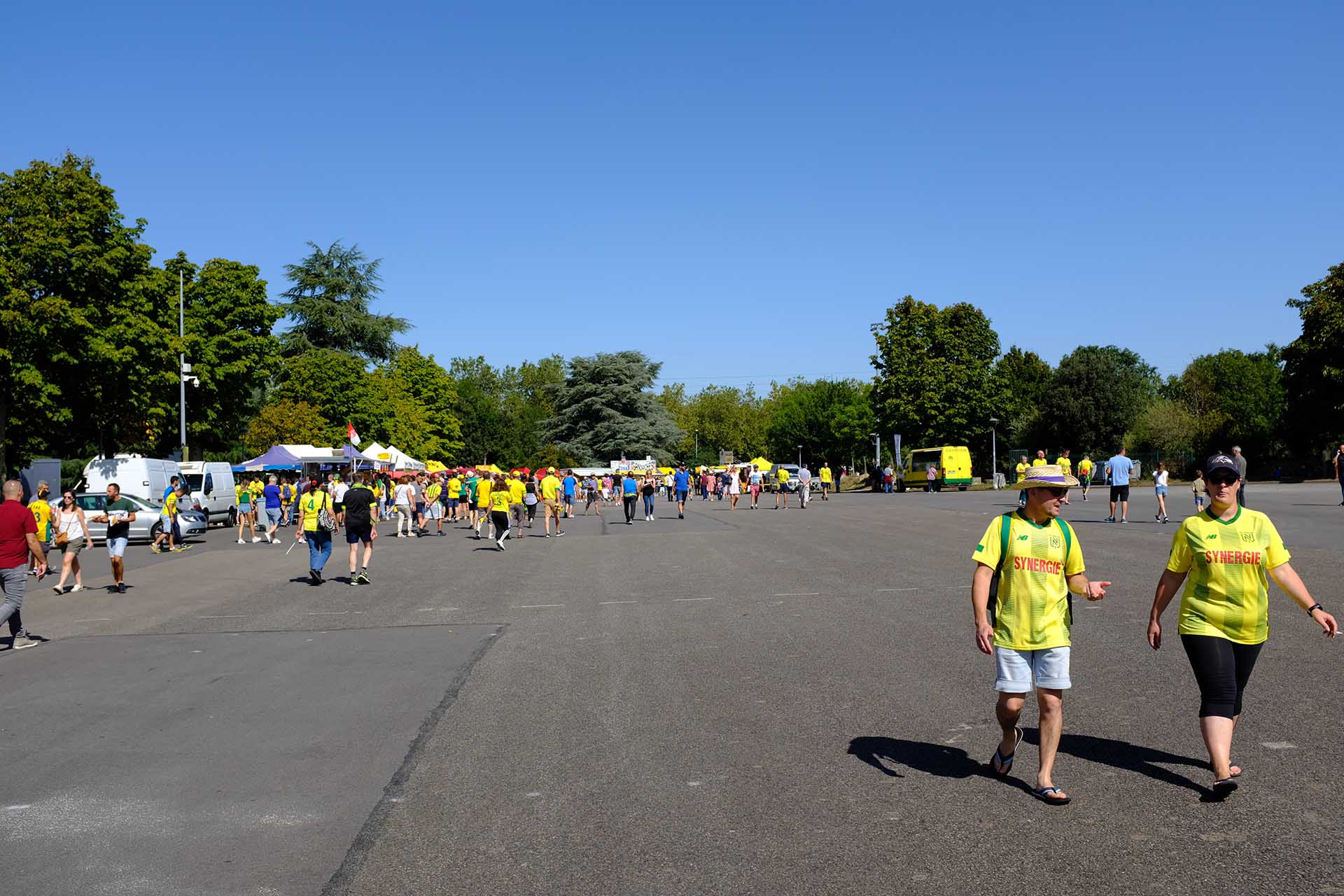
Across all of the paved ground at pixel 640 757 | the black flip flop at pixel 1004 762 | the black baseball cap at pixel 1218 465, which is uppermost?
the black baseball cap at pixel 1218 465

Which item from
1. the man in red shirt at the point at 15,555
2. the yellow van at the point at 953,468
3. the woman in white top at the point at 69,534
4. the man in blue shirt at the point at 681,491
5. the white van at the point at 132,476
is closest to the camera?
the man in red shirt at the point at 15,555

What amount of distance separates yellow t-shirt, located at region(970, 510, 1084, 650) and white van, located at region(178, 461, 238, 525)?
113 feet

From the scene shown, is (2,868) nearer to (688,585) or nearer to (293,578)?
(688,585)

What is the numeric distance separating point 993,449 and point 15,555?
69.4 meters

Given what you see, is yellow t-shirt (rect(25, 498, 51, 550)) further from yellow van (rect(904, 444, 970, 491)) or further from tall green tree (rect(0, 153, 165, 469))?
yellow van (rect(904, 444, 970, 491))

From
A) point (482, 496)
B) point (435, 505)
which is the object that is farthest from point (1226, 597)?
point (435, 505)

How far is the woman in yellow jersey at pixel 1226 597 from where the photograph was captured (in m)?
5.54

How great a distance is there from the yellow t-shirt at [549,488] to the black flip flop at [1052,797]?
80.3 ft

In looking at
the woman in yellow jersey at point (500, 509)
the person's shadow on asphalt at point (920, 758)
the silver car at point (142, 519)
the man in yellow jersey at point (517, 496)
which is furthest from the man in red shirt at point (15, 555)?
the silver car at point (142, 519)

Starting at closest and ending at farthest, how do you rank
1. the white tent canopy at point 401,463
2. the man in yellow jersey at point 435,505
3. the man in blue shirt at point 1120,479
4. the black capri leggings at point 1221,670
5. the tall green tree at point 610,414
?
the black capri leggings at point 1221,670
the man in blue shirt at point 1120,479
the man in yellow jersey at point 435,505
the white tent canopy at point 401,463
the tall green tree at point 610,414

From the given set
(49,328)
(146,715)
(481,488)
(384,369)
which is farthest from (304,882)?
(384,369)

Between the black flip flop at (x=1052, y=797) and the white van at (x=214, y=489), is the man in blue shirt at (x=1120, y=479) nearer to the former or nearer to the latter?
the black flip flop at (x=1052, y=797)

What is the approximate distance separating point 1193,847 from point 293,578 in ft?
54.9

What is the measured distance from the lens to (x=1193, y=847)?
468 cm
